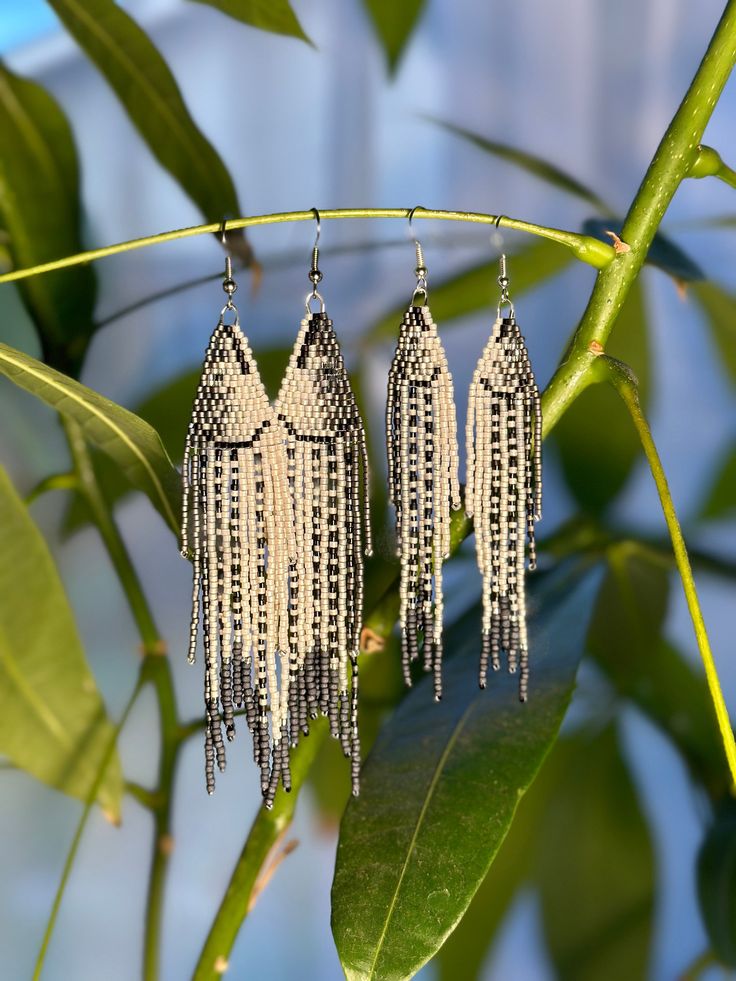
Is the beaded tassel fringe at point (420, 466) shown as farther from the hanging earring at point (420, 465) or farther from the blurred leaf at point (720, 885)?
the blurred leaf at point (720, 885)

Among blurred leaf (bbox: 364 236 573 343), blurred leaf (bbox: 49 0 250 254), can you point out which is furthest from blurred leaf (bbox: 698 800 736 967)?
blurred leaf (bbox: 49 0 250 254)

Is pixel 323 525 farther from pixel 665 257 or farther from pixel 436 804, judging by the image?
pixel 665 257

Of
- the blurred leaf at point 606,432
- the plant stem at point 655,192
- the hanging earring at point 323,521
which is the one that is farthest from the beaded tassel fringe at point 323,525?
the blurred leaf at point 606,432

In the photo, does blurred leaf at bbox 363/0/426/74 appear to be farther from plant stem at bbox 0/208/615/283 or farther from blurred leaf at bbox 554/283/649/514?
plant stem at bbox 0/208/615/283

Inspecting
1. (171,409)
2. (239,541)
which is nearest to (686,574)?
(239,541)

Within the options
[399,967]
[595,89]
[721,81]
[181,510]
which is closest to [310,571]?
[181,510]
